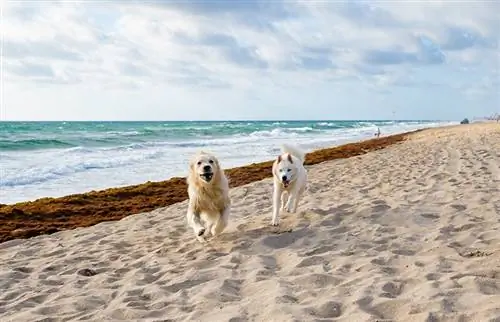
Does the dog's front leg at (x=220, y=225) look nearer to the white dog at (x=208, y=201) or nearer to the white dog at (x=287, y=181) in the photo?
the white dog at (x=208, y=201)

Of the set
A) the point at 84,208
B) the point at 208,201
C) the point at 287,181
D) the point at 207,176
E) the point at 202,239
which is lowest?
the point at 84,208

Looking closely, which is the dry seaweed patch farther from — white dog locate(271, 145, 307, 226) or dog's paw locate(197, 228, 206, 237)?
white dog locate(271, 145, 307, 226)

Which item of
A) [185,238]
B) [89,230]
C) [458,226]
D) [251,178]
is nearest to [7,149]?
[251,178]

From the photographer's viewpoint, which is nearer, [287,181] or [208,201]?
[208,201]

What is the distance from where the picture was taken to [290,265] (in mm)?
4848

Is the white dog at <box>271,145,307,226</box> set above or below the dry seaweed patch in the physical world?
above

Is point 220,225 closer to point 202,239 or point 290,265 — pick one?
point 202,239

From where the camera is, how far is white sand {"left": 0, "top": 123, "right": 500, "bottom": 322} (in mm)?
3623

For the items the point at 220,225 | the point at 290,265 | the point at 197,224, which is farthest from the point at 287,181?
the point at 290,265

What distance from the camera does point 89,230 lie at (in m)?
8.01

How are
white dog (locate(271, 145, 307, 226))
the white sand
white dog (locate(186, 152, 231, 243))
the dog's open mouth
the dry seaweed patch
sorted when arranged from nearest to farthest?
1. the white sand
2. the dog's open mouth
3. white dog (locate(186, 152, 231, 243))
4. white dog (locate(271, 145, 307, 226))
5. the dry seaweed patch

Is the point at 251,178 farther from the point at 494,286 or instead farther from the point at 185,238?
the point at 494,286

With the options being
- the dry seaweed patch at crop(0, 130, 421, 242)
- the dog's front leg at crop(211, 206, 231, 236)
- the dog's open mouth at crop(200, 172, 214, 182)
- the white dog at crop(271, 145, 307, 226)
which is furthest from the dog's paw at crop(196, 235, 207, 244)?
the dry seaweed patch at crop(0, 130, 421, 242)

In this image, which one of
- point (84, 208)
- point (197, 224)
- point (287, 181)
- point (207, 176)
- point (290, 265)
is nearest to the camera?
point (290, 265)
